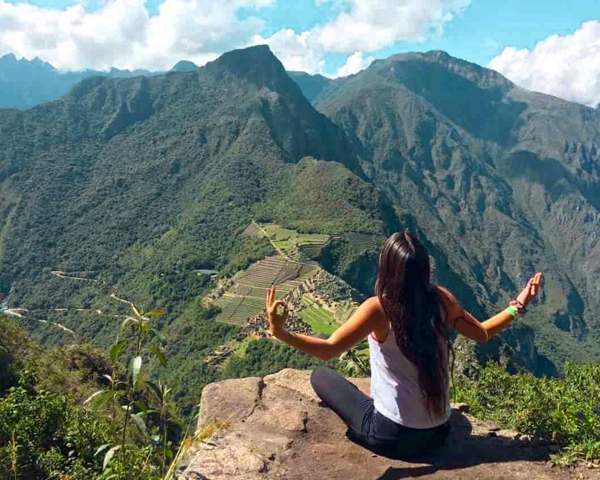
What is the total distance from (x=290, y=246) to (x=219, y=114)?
7517 centimetres

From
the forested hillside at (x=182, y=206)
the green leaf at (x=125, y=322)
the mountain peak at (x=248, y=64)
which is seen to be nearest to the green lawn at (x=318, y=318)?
the forested hillside at (x=182, y=206)

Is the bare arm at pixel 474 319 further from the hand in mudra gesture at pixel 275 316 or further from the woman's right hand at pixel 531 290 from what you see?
the hand in mudra gesture at pixel 275 316

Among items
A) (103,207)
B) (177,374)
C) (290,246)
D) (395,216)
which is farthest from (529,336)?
(103,207)

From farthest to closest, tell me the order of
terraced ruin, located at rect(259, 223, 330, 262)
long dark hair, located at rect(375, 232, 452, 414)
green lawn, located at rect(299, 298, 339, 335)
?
terraced ruin, located at rect(259, 223, 330, 262)
green lawn, located at rect(299, 298, 339, 335)
long dark hair, located at rect(375, 232, 452, 414)

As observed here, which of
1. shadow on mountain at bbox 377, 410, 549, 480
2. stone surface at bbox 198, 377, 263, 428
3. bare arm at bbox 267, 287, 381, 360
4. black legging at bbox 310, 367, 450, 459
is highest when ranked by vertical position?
bare arm at bbox 267, 287, 381, 360

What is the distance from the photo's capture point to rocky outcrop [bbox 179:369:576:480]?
3916 millimetres

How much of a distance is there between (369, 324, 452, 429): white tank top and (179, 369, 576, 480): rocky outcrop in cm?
43

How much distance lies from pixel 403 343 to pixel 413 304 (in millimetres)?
330

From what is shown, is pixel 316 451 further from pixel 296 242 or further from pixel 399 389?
pixel 296 242

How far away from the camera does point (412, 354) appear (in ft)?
12.3

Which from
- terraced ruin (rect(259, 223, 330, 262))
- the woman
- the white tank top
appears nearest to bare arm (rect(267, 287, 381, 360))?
the woman

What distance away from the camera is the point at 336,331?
3625 millimetres

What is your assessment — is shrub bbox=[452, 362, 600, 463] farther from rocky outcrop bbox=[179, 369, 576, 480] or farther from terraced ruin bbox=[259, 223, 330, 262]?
terraced ruin bbox=[259, 223, 330, 262]

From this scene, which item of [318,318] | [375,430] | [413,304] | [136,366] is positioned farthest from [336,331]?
[318,318]
